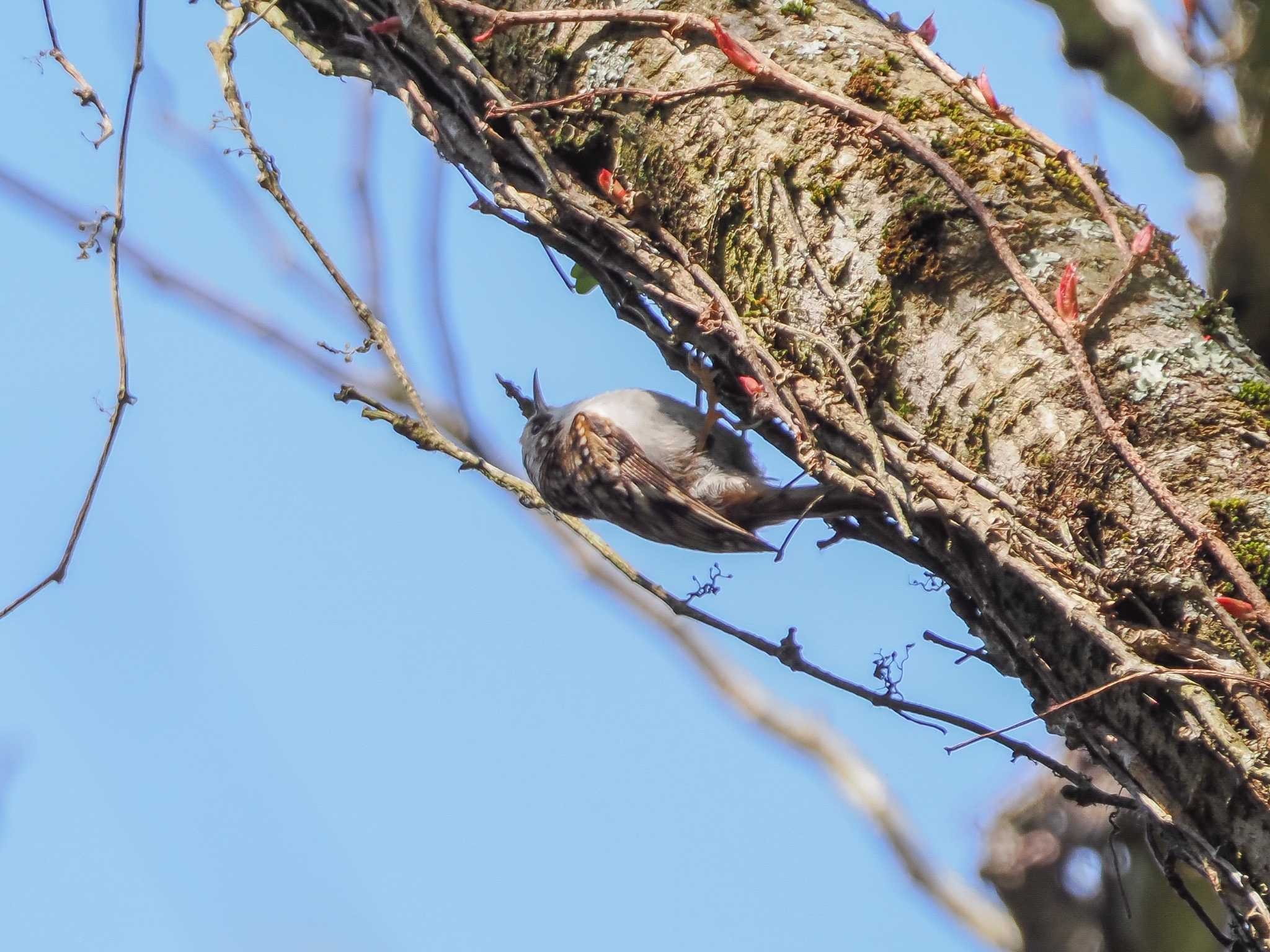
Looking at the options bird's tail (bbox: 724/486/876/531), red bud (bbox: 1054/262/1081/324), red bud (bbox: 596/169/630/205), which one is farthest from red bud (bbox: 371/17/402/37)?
red bud (bbox: 1054/262/1081/324)

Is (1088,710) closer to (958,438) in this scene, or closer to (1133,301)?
(958,438)

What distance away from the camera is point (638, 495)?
4.51 metres

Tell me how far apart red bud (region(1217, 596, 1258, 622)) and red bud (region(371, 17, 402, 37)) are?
259 centimetres

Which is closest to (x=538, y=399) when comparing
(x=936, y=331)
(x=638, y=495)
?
(x=638, y=495)

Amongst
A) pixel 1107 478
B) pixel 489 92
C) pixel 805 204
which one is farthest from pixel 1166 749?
pixel 489 92

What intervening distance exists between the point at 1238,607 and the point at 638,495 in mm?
2584

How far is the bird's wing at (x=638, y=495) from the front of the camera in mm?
4320

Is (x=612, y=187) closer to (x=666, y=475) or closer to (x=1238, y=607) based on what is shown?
(x=666, y=475)

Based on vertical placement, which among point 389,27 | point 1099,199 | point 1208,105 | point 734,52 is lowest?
point 1099,199

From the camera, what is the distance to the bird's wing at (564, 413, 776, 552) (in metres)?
4.32

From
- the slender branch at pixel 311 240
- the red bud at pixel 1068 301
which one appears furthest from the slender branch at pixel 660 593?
the red bud at pixel 1068 301

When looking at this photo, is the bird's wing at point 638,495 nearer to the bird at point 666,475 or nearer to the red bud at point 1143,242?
the bird at point 666,475

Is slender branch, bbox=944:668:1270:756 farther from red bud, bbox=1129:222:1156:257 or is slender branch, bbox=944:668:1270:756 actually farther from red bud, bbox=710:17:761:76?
red bud, bbox=710:17:761:76

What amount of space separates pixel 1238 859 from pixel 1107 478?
708mm
